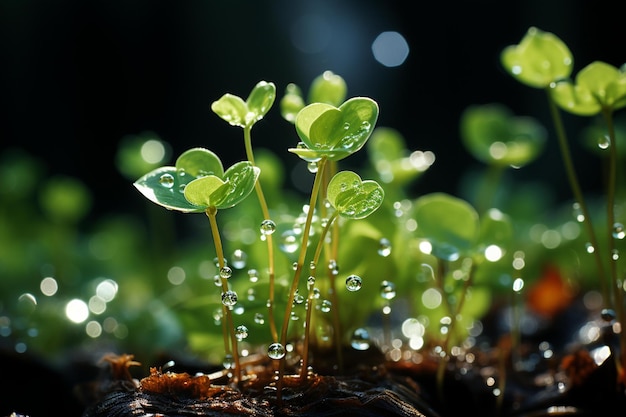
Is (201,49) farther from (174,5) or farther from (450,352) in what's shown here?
(450,352)

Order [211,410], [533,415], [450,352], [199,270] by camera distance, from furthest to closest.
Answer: [199,270]
[450,352]
[533,415]
[211,410]

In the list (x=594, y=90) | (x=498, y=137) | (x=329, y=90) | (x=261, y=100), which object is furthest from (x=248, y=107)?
(x=498, y=137)

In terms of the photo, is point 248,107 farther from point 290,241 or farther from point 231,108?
point 290,241

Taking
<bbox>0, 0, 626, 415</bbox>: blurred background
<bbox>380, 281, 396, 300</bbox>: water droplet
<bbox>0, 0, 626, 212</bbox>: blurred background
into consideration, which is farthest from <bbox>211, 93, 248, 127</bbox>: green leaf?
<bbox>0, 0, 626, 212</bbox>: blurred background

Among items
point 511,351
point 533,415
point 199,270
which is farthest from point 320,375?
point 199,270

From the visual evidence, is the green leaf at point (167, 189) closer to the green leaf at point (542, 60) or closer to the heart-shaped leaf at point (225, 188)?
the heart-shaped leaf at point (225, 188)

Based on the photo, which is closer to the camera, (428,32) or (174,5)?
(428,32)
